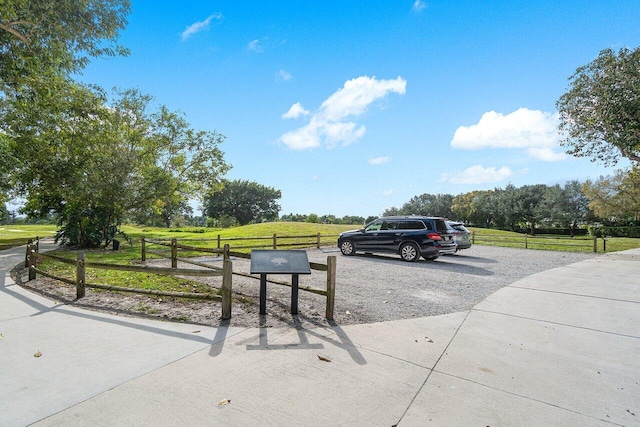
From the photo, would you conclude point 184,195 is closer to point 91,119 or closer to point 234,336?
point 91,119

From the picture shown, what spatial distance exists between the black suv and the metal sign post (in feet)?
24.6

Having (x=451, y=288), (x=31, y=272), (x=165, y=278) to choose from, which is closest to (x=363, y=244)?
(x=451, y=288)

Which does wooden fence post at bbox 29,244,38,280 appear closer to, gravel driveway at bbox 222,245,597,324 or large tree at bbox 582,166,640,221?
gravel driveway at bbox 222,245,597,324

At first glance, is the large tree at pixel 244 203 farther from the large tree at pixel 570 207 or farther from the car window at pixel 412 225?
the car window at pixel 412 225

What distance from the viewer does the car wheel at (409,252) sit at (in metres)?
11.7

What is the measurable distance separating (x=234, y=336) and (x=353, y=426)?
7.14ft

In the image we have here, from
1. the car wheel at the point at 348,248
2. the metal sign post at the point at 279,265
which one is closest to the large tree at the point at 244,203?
the car wheel at the point at 348,248

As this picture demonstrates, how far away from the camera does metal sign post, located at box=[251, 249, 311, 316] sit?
15.4 ft

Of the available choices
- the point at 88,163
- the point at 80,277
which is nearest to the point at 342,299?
the point at 80,277

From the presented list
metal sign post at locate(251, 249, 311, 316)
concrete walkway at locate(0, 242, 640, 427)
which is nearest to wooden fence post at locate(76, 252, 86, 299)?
concrete walkway at locate(0, 242, 640, 427)

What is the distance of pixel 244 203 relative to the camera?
6272 cm

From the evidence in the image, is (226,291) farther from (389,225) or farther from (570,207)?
(570,207)

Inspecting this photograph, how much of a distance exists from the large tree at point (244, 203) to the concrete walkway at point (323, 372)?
5814 centimetres

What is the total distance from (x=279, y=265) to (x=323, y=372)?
6.44 ft
